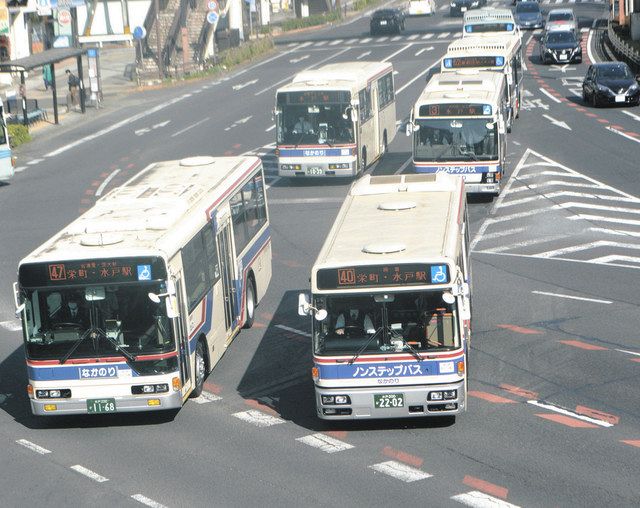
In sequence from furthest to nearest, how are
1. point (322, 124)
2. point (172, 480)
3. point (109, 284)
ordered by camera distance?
point (322, 124)
point (109, 284)
point (172, 480)

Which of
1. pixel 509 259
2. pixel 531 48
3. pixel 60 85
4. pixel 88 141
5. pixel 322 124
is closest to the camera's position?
pixel 509 259

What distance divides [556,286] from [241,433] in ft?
29.7

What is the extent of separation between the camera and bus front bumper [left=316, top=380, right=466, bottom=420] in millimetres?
15320

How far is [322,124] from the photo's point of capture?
33656mm

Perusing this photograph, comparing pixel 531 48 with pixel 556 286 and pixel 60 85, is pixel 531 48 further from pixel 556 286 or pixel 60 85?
pixel 556 286

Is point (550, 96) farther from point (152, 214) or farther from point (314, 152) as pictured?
point (152, 214)

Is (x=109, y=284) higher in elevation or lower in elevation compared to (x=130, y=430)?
higher

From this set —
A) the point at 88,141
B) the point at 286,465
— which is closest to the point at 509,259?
the point at 286,465

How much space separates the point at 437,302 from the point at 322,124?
19.1m

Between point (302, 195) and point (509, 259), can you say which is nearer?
point (509, 259)

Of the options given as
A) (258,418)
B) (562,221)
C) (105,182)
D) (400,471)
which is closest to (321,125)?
(105,182)

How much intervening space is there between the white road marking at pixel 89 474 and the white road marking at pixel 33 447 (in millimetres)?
843

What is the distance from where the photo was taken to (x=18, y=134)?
44750 mm

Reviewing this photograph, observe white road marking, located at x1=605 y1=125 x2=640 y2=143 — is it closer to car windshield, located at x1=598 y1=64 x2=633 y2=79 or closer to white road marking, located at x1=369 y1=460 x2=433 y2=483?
car windshield, located at x1=598 y1=64 x2=633 y2=79
